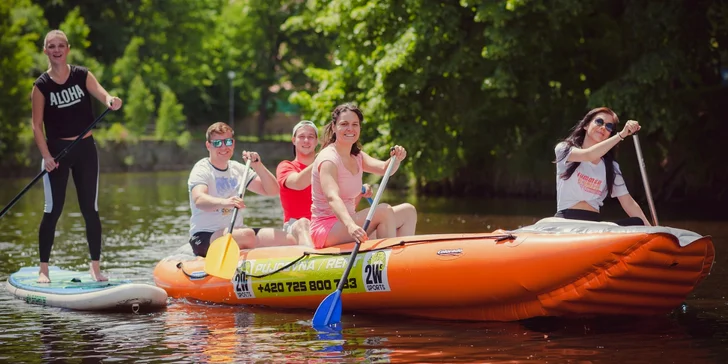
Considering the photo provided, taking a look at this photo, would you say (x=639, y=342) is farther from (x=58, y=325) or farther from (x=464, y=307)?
(x=58, y=325)

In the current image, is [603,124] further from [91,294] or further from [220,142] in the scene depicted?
[91,294]

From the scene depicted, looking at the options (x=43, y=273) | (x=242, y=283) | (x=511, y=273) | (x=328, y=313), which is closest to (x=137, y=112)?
(x=43, y=273)

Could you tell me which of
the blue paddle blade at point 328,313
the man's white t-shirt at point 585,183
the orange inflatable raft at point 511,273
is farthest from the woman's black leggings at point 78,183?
the man's white t-shirt at point 585,183

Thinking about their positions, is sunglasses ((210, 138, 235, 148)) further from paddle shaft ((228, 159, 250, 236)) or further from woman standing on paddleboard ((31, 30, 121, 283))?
woman standing on paddleboard ((31, 30, 121, 283))

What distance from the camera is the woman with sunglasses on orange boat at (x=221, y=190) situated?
9828 millimetres

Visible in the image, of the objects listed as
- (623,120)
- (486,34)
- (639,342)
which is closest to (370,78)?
(486,34)

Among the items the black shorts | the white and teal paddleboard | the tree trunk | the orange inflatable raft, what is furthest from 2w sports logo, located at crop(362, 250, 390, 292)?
the tree trunk

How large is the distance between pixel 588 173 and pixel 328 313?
2147 millimetres

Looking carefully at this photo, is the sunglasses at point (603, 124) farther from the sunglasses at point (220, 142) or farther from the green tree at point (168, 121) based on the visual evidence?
the green tree at point (168, 121)

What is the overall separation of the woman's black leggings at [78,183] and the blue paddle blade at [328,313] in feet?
7.52

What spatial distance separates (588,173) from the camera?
8828 mm

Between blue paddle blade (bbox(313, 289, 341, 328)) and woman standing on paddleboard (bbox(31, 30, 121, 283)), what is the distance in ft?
7.34

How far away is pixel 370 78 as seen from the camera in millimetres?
21297

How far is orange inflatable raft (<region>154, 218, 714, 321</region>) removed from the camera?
7785 millimetres
